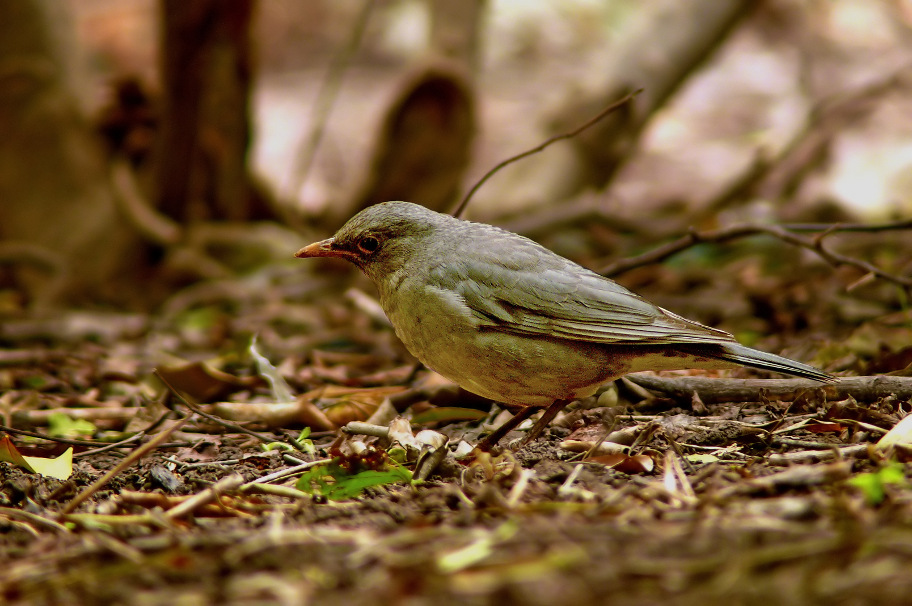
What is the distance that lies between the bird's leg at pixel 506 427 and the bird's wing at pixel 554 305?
0.52m

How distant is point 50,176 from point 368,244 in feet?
17.6

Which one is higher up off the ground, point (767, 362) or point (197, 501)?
point (767, 362)

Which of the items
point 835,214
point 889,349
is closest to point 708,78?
point 835,214

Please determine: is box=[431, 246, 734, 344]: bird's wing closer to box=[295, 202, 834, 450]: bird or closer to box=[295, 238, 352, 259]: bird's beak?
box=[295, 202, 834, 450]: bird

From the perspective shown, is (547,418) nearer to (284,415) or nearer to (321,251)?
(284,415)

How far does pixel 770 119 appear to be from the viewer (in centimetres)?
1363

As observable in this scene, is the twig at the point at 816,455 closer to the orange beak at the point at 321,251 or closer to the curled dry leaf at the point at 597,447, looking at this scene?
the curled dry leaf at the point at 597,447

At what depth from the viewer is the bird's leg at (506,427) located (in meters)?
4.25

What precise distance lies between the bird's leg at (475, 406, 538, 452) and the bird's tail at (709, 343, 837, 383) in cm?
94

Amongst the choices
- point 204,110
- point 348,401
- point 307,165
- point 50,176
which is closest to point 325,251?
point 348,401

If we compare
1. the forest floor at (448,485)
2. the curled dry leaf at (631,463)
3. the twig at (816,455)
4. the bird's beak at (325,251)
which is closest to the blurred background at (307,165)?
the forest floor at (448,485)

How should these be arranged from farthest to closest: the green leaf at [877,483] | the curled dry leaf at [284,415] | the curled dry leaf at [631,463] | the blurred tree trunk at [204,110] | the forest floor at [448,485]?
the blurred tree trunk at [204,110] < the curled dry leaf at [284,415] < the curled dry leaf at [631,463] < the green leaf at [877,483] < the forest floor at [448,485]

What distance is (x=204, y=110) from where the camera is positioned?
8438mm

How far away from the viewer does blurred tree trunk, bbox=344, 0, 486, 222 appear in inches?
333
